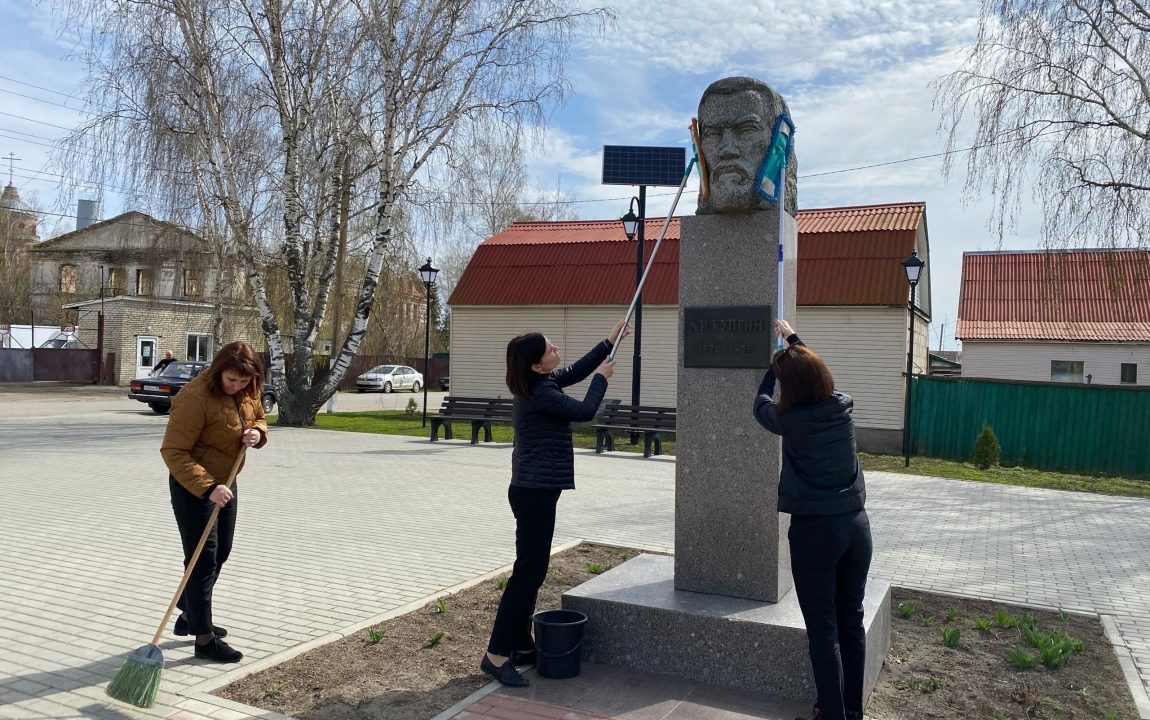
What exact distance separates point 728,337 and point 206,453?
2996mm

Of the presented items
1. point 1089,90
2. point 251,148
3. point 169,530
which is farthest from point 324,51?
point 1089,90

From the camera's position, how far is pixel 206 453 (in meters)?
4.64

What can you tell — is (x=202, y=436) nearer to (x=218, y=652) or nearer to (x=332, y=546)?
(x=218, y=652)

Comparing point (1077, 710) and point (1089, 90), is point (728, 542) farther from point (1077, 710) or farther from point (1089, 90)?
point (1089, 90)

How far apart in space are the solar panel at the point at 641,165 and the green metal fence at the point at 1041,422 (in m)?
9.88

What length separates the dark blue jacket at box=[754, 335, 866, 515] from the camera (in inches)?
147

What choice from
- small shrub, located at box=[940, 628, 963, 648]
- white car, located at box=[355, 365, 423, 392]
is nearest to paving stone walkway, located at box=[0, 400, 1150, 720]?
small shrub, located at box=[940, 628, 963, 648]

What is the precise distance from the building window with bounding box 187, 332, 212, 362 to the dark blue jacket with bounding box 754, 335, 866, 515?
39.3m

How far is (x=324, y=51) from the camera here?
18594 millimetres

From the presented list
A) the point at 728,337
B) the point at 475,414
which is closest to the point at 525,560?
the point at 728,337

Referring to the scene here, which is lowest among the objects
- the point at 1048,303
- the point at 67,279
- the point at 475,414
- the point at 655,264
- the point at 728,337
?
the point at 475,414

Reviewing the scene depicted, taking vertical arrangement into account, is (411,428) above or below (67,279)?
below

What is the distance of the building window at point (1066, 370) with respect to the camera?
23.3 meters

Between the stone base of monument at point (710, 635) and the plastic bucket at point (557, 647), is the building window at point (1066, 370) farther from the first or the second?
the plastic bucket at point (557, 647)
